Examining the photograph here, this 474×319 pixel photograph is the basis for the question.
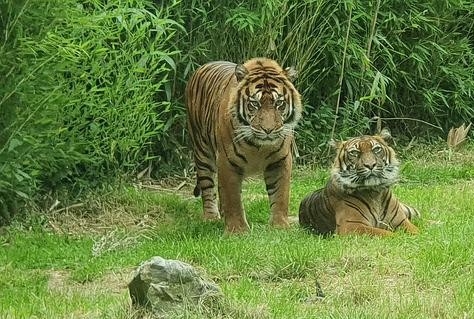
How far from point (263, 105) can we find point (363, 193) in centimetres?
94

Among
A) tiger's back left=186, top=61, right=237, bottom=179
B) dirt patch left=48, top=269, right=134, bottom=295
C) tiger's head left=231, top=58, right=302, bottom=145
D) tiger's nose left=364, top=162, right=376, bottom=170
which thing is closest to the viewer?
dirt patch left=48, top=269, right=134, bottom=295

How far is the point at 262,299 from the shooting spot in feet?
16.0

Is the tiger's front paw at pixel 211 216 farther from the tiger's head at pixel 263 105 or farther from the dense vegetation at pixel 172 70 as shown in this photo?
the tiger's head at pixel 263 105

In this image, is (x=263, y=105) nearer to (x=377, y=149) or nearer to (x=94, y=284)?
(x=377, y=149)

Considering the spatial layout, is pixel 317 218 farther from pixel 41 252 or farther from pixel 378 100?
pixel 378 100

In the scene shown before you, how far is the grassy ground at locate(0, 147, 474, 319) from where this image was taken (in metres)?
4.82

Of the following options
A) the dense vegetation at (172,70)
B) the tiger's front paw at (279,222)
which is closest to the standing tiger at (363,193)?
the tiger's front paw at (279,222)

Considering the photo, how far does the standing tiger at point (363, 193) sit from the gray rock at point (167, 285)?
2320 millimetres

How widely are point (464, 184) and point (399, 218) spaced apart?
267 centimetres

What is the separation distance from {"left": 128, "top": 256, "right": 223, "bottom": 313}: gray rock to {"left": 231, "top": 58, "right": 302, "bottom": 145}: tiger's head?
8.89ft

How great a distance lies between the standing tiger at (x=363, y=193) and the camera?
263 inches

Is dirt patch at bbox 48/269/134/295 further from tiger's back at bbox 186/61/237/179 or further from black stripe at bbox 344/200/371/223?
tiger's back at bbox 186/61/237/179

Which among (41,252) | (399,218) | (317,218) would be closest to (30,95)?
(41,252)

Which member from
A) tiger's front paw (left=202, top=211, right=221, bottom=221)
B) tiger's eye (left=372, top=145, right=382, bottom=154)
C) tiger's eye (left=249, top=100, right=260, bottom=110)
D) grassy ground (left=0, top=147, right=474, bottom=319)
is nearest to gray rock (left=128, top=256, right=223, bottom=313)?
grassy ground (left=0, top=147, right=474, bottom=319)
